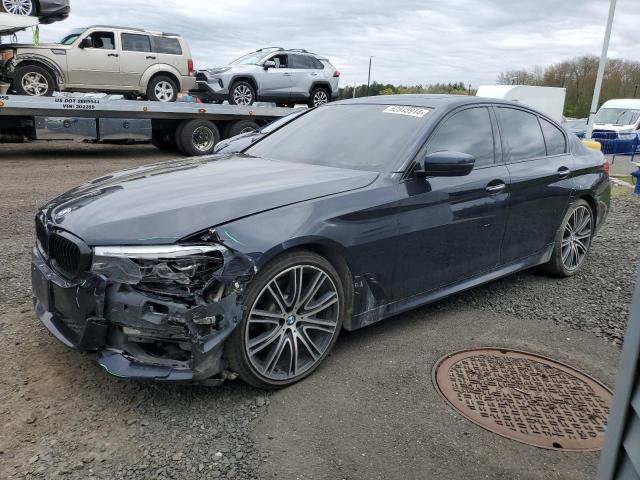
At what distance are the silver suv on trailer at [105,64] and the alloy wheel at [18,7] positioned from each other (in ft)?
2.95

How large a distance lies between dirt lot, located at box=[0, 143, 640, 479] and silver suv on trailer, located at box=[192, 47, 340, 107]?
462 inches

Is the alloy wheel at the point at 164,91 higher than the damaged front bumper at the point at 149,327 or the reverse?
higher

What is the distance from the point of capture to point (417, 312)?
4.24 meters

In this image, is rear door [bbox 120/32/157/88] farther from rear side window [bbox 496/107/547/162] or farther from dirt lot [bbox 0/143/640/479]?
rear side window [bbox 496/107/547/162]

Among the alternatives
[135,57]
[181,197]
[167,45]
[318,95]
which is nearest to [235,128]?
[167,45]

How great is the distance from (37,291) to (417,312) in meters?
2.64

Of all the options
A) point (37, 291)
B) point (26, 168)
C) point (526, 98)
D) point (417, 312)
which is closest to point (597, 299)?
point (417, 312)

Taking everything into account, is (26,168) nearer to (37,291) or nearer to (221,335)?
(37,291)

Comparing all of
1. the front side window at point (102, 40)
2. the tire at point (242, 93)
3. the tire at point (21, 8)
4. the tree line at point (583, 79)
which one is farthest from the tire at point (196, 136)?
the tree line at point (583, 79)

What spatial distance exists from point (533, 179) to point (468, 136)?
2.53ft

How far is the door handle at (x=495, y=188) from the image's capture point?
13.1 ft

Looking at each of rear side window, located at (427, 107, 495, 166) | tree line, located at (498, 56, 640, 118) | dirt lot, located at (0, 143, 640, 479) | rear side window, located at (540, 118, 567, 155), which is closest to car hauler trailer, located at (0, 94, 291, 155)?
dirt lot, located at (0, 143, 640, 479)

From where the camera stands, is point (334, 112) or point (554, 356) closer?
point (554, 356)

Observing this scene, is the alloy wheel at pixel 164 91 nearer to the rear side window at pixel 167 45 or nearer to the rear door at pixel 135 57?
the rear door at pixel 135 57
